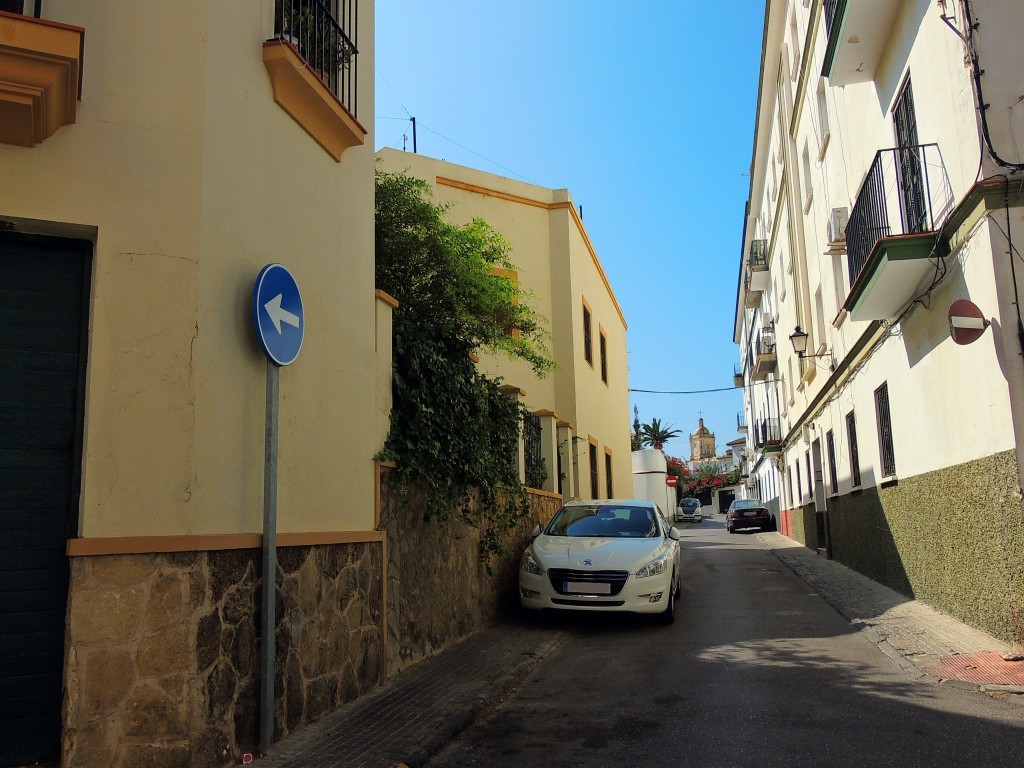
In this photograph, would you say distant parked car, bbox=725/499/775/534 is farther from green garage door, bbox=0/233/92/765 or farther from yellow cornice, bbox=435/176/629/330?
green garage door, bbox=0/233/92/765

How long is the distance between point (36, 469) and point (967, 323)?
7075mm

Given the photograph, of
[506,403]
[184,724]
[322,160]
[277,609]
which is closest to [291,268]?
[322,160]

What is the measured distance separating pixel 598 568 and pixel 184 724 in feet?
19.1

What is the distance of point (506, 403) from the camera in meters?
10.3

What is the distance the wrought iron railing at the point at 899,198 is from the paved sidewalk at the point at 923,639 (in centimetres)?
387

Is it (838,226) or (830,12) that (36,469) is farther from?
(838,226)

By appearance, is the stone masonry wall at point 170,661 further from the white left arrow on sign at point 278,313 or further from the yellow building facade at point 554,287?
the yellow building facade at point 554,287

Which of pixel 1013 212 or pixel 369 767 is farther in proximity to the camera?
pixel 1013 212

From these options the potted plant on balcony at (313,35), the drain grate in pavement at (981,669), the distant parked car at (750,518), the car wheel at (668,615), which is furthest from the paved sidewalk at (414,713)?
the distant parked car at (750,518)

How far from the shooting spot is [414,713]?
19.6 ft

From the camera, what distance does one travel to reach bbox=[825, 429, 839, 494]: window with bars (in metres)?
16.9

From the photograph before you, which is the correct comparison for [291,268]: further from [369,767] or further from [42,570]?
[369,767]

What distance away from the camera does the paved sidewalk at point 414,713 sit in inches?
198

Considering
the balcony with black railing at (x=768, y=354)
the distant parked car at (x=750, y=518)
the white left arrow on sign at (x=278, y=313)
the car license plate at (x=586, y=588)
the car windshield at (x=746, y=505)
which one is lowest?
Result: the car license plate at (x=586, y=588)
